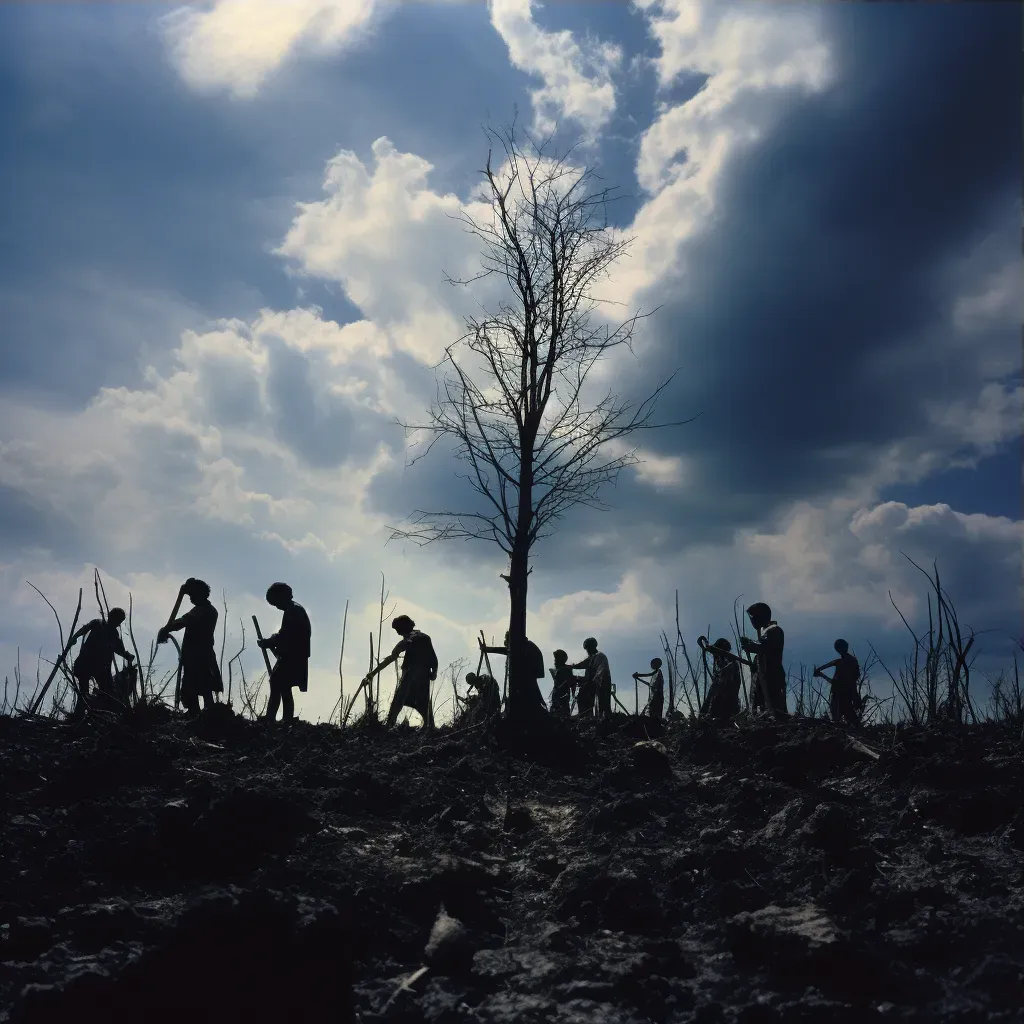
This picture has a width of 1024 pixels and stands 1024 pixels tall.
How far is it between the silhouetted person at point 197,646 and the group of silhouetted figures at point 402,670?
0.04ft

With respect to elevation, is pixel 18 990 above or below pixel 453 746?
below

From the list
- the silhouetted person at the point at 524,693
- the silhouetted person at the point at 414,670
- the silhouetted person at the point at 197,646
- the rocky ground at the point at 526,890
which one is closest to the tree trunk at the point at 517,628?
the silhouetted person at the point at 524,693

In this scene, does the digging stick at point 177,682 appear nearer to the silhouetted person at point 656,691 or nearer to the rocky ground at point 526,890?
the rocky ground at point 526,890

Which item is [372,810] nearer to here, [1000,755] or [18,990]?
[18,990]

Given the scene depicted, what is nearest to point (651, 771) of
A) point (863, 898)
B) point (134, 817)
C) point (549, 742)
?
point (549, 742)

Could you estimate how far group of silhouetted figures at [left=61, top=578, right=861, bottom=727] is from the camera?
8.72 m

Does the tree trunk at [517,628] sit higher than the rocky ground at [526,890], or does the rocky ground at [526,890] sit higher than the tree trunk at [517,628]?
the tree trunk at [517,628]

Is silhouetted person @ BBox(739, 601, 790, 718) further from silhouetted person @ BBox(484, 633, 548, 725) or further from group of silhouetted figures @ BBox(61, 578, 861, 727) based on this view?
silhouetted person @ BBox(484, 633, 548, 725)

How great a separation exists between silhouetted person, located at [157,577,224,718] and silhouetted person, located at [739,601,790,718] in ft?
21.6

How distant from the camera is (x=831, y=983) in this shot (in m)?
3.24

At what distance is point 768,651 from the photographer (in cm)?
974

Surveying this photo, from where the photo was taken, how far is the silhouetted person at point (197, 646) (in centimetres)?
906

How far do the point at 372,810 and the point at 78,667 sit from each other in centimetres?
637

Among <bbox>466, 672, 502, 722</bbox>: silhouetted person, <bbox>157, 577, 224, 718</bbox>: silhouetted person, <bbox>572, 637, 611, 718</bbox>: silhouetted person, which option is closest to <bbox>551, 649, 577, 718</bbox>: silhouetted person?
<bbox>572, 637, 611, 718</bbox>: silhouetted person
